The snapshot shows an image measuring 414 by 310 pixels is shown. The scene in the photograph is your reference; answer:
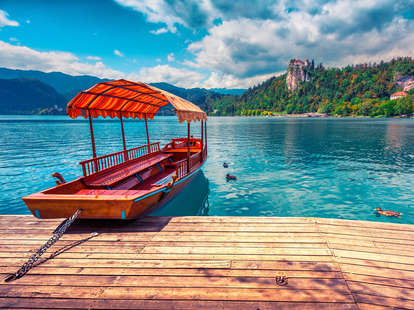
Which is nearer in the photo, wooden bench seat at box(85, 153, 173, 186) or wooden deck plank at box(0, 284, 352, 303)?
wooden deck plank at box(0, 284, 352, 303)

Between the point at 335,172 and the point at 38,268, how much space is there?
2018 cm

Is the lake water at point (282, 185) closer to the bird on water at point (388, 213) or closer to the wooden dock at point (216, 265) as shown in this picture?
the bird on water at point (388, 213)

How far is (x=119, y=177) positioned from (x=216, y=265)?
647 cm

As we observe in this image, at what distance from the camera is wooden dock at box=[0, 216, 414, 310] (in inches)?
138

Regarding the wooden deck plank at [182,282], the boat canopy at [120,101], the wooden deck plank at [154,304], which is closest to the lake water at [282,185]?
the wooden deck plank at [182,282]

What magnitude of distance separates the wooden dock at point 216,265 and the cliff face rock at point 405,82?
880 feet

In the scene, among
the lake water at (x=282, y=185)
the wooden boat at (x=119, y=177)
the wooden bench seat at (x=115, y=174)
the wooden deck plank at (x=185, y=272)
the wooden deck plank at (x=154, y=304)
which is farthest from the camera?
the lake water at (x=282, y=185)

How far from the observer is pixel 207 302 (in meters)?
3.44

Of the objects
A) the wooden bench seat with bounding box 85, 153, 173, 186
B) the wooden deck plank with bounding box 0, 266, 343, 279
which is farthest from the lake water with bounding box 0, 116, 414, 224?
the wooden deck plank with bounding box 0, 266, 343, 279

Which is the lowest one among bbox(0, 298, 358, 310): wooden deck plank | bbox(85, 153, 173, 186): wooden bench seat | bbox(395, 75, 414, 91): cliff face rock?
bbox(0, 298, 358, 310): wooden deck plank

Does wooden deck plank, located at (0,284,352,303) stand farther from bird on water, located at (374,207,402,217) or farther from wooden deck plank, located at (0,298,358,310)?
bird on water, located at (374,207,402,217)

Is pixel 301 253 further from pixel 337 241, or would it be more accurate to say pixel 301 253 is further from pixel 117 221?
pixel 117 221

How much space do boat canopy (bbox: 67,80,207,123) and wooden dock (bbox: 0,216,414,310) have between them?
4.85 metres

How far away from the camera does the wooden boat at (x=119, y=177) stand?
18.8ft
